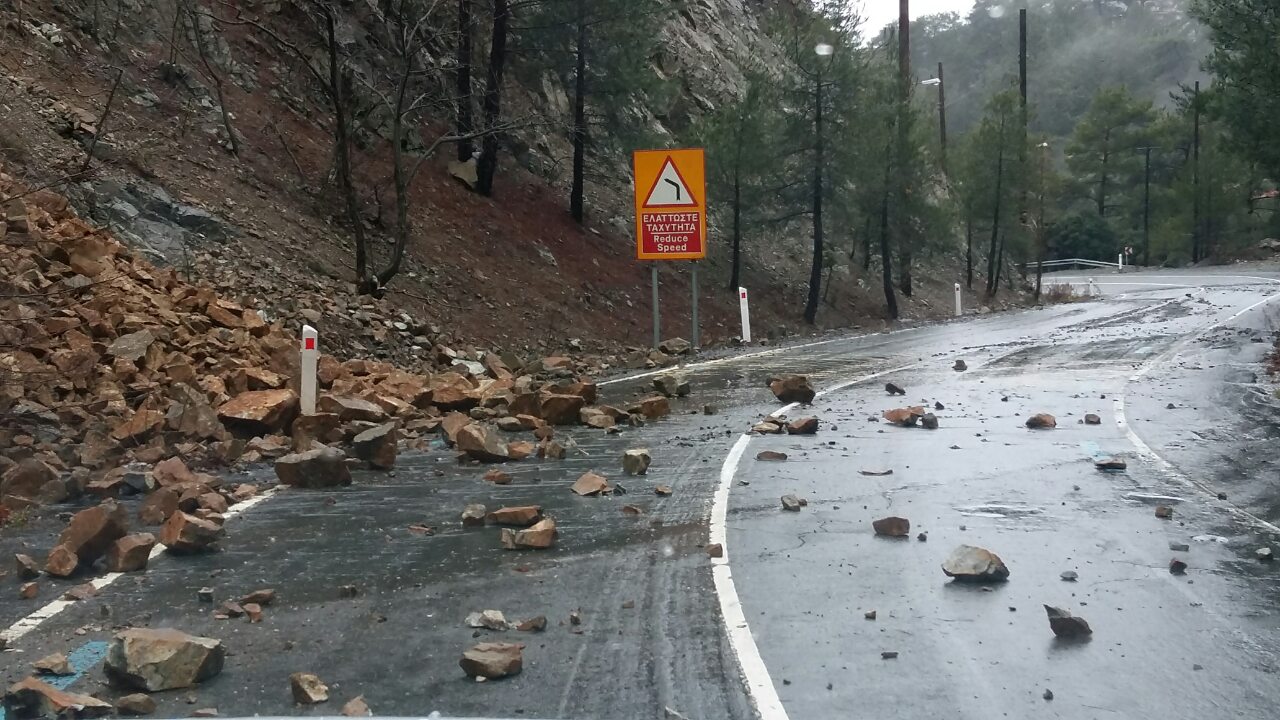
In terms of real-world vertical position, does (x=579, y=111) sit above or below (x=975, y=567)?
Result: above

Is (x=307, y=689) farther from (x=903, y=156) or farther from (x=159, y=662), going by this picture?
(x=903, y=156)

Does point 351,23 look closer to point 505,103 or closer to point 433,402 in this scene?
point 505,103

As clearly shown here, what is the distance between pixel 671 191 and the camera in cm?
2395

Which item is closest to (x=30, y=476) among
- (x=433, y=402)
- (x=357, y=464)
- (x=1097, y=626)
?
(x=357, y=464)

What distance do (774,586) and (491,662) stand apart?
211 cm

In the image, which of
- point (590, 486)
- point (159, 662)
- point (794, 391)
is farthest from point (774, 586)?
point (794, 391)

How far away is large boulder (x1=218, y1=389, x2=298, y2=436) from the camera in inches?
459

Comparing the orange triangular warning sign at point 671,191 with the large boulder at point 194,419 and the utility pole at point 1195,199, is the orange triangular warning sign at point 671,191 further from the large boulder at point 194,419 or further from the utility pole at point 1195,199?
the utility pole at point 1195,199

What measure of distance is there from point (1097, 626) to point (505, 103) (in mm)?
29083

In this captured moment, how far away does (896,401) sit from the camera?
15547 mm

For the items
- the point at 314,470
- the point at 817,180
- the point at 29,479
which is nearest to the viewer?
the point at 29,479

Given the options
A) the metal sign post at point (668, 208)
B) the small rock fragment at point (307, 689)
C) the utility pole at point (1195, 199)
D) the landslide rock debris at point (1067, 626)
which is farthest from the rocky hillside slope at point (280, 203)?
the utility pole at point (1195, 199)

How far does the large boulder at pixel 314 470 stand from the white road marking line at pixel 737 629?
3.11 meters

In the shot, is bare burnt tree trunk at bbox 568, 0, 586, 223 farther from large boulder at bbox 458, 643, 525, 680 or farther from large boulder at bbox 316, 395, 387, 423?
large boulder at bbox 458, 643, 525, 680
